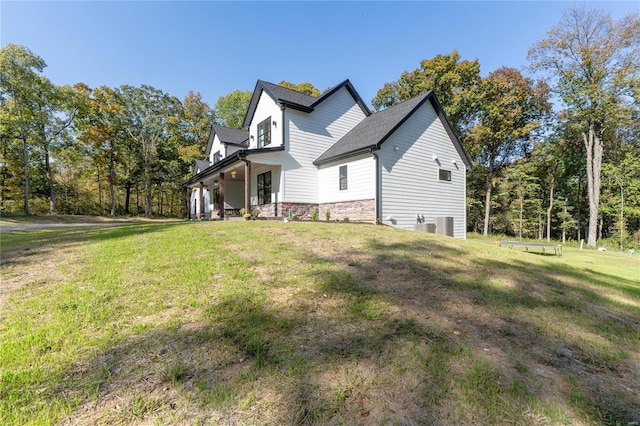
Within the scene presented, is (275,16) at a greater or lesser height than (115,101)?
lesser

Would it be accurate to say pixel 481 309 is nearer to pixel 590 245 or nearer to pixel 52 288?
pixel 52 288

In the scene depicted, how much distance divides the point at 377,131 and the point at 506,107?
17621 mm

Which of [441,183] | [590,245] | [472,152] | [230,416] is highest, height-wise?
[472,152]

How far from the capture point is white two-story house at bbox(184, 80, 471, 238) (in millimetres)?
12258

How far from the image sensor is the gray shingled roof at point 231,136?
19.5m

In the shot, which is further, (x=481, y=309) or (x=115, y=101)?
(x=115, y=101)

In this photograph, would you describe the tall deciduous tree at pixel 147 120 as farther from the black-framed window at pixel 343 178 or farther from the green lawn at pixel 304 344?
the green lawn at pixel 304 344

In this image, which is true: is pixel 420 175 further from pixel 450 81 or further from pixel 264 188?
pixel 450 81

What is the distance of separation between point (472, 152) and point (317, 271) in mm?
26403

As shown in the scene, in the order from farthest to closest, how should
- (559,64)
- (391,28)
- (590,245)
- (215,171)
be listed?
(559,64) → (590,245) → (215,171) → (391,28)

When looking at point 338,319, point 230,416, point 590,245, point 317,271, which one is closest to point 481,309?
point 338,319

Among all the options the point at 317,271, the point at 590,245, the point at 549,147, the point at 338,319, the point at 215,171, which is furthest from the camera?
the point at 549,147

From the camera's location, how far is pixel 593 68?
61.1 feet

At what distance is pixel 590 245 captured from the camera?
18.0m
